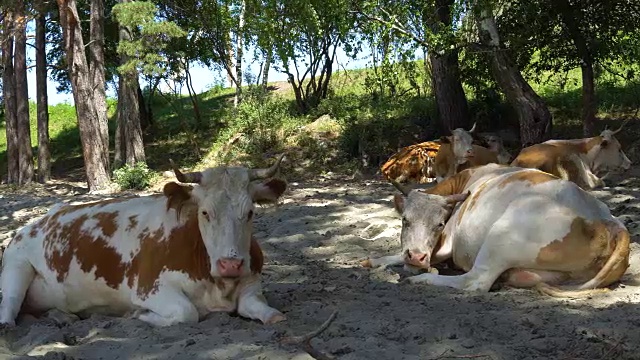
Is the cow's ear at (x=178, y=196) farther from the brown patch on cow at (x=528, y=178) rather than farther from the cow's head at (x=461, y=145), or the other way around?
the cow's head at (x=461, y=145)

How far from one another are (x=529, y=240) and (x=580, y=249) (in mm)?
399

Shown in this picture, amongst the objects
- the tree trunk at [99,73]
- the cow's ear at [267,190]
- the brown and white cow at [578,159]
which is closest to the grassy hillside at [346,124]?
the tree trunk at [99,73]

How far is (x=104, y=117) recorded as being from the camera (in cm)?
1983

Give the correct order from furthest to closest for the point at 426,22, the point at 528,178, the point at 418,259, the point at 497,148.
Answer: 1. the point at 426,22
2. the point at 497,148
3. the point at 418,259
4. the point at 528,178

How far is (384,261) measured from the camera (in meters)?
7.58

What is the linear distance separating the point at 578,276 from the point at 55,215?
4.43 m

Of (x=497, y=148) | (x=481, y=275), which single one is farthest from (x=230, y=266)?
(x=497, y=148)

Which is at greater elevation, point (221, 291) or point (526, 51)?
point (526, 51)

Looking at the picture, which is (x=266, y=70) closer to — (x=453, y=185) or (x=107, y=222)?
(x=453, y=185)

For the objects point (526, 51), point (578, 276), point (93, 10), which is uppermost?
point (93, 10)

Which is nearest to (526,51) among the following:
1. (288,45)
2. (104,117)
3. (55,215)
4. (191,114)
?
(288,45)

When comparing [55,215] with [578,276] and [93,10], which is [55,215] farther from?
[93,10]

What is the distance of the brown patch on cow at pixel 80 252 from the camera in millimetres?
5898

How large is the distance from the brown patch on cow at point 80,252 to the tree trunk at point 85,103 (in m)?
13.2
